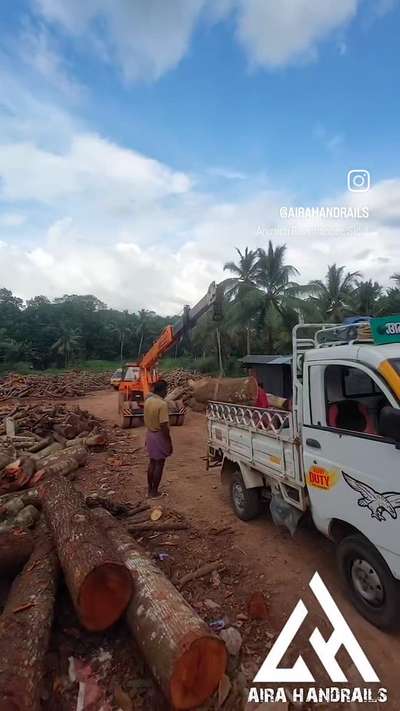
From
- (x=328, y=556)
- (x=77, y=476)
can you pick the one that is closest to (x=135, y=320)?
(x=77, y=476)

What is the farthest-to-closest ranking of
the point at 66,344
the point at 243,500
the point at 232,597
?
the point at 66,344 < the point at 243,500 < the point at 232,597

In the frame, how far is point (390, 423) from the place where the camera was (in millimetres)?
2432

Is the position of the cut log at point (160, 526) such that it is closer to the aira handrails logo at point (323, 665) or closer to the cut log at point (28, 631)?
the cut log at point (28, 631)

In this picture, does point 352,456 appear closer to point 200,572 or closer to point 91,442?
point 200,572

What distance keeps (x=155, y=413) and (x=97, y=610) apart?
299cm

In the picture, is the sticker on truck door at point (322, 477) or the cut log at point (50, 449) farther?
the cut log at point (50, 449)

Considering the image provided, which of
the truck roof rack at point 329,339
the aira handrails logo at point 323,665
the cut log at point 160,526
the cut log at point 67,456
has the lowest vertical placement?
the aira handrails logo at point 323,665

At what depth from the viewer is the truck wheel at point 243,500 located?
4898mm

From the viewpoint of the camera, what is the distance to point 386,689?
8.20ft

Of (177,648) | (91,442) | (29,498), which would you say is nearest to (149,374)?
(91,442)

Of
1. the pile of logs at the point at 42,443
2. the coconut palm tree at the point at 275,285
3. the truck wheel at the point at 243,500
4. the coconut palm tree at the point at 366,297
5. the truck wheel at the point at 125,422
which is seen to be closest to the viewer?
the truck wheel at the point at 243,500

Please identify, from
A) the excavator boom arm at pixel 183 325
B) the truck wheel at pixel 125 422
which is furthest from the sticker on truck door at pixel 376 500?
the truck wheel at pixel 125 422

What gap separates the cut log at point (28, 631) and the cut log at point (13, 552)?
15 centimetres

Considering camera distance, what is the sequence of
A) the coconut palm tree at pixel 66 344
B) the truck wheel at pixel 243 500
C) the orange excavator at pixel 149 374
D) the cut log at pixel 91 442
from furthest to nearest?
the coconut palm tree at pixel 66 344 < the orange excavator at pixel 149 374 < the cut log at pixel 91 442 < the truck wheel at pixel 243 500
